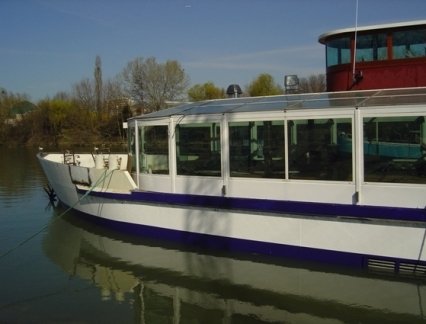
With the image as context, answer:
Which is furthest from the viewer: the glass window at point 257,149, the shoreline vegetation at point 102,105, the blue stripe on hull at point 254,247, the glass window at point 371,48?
the shoreline vegetation at point 102,105

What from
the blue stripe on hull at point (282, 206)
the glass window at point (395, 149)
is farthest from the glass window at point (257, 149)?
the glass window at point (395, 149)

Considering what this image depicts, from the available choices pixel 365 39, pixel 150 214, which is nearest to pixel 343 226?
pixel 150 214

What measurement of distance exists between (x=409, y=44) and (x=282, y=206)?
4.65 m

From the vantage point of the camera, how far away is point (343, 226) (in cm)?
748

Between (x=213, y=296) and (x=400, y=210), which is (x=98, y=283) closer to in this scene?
(x=213, y=296)

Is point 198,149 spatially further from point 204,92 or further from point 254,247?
point 204,92

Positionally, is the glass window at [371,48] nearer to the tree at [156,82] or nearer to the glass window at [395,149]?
the glass window at [395,149]

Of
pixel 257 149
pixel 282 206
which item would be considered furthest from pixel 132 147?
pixel 282 206

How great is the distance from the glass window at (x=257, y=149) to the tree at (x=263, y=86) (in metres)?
45.5

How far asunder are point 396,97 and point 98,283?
17.8ft

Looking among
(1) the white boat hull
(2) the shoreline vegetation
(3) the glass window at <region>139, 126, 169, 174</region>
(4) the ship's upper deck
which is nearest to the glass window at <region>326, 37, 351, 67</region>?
(4) the ship's upper deck

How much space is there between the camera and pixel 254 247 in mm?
8312

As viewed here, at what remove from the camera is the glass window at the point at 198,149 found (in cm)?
869

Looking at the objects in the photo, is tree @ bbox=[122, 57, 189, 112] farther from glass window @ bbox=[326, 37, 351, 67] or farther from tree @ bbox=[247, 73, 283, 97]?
glass window @ bbox=[326, 37, 351, 67]
